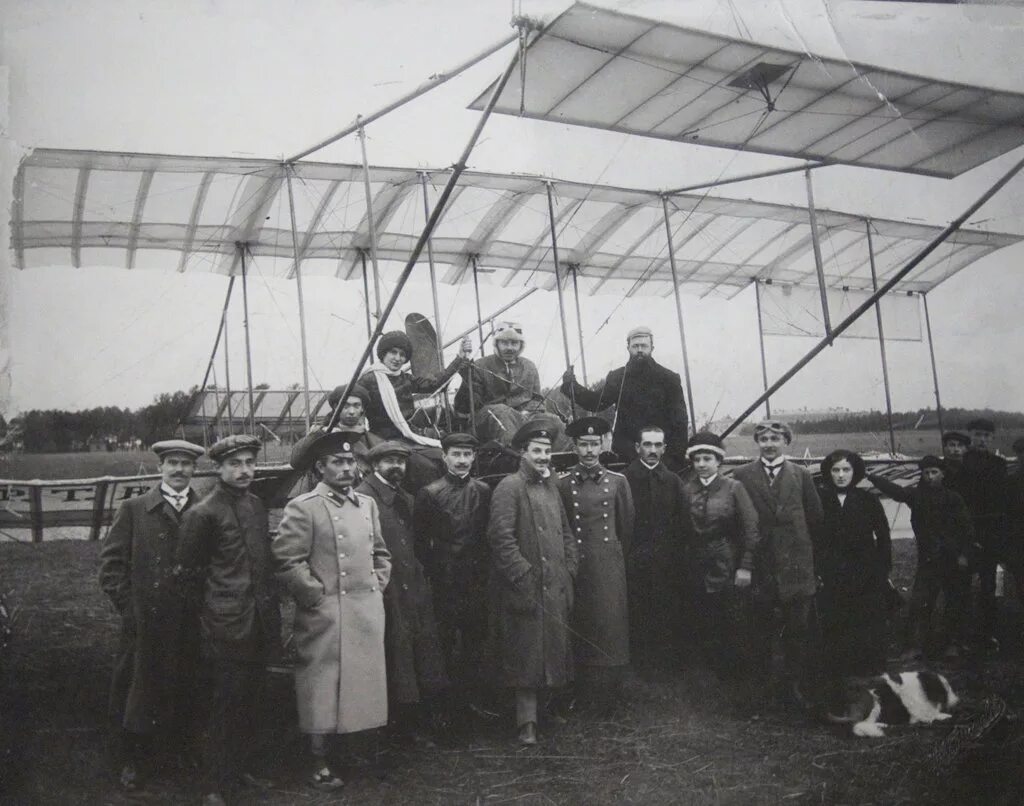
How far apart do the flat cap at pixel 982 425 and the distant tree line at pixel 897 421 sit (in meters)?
0.02

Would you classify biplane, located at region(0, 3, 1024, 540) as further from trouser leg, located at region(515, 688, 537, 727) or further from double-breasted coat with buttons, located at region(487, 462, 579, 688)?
trouser leg, located at region(515, 688, 537, 727)

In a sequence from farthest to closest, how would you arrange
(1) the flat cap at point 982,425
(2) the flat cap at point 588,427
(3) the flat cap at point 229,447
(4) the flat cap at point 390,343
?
(1) the flat cap at point 982,425 → (4) the flat cap at point 390,343 → (2) the flat cap at point 588,427 → (3) the flat cap at point 229,447

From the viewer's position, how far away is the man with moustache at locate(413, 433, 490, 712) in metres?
3.99

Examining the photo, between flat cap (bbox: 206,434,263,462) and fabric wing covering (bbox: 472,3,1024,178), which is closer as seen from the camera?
flat cap (bbox: 206,434,263,462)

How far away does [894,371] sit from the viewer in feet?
28.0

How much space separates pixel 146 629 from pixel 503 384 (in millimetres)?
2876

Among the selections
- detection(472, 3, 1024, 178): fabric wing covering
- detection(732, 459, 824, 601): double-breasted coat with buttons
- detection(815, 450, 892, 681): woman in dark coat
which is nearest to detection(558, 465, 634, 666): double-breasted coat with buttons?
detection(732, 459, 824, 601): double-breasted coat with buttons

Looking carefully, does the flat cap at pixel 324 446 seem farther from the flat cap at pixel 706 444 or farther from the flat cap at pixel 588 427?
the flat cap at pixel 706 444

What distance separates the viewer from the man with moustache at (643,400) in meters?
5.16

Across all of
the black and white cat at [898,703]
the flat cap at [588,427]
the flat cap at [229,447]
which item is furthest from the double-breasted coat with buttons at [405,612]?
the black and white cat at [898,703]

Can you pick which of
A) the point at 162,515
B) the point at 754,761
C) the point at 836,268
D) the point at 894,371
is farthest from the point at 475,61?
the point at 836,268

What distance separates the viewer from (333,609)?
324cm

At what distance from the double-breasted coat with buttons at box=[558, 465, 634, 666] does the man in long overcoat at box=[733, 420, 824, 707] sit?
817mm

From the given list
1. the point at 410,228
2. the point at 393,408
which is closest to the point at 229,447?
the point at 393,408
